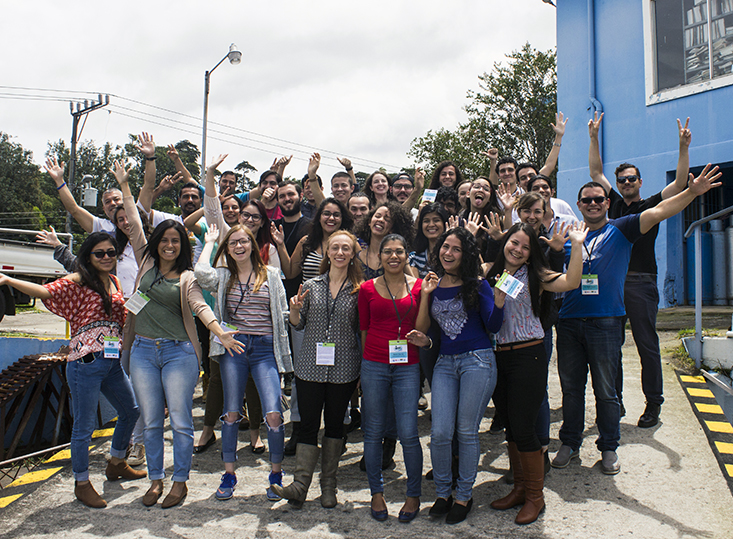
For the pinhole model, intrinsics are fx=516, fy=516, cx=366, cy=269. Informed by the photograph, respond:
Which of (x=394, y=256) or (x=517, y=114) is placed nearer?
(x=394, y=256)

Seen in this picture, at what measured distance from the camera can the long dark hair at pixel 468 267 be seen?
350 centimetres

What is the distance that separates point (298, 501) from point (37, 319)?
50.4ft

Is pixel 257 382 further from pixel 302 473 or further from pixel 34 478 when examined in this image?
pixel 34 478

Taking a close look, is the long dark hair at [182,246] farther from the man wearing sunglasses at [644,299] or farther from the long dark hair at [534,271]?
the man wearing sunglasses at [644,299]

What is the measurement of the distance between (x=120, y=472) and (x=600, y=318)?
4059 mm

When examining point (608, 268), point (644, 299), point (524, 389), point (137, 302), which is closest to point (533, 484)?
point (524, 389)

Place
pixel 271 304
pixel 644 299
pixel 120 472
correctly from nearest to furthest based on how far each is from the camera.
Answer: pixel 271 304 < pixel 120 472 < pixel 644 299

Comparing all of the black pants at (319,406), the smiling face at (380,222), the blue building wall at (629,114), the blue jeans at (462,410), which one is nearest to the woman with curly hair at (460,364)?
the blue jeans at (462,410)

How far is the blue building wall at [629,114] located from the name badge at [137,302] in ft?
34.0

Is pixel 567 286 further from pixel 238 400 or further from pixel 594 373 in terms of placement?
pixel 238 400

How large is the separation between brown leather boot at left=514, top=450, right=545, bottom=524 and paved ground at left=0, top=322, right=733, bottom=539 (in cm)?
8

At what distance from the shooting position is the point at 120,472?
424 cm

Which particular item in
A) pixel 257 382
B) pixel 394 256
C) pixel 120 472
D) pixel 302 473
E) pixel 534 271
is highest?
pixel 394 256

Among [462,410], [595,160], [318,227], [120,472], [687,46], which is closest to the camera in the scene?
[462,410]
